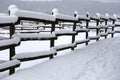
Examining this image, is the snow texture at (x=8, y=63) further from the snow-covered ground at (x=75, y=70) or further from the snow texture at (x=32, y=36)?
the snow texture at (x=32, y=36)

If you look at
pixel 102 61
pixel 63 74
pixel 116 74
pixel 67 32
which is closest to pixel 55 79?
pixel 63 74

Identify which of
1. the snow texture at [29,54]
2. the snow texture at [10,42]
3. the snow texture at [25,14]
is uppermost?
the snow texture at [25,14]

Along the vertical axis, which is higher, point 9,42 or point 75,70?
point 9,42

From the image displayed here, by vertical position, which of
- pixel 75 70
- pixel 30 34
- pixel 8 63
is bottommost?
pixel 75 70

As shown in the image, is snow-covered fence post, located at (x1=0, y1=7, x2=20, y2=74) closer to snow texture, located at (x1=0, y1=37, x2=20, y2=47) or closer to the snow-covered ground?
snow texture, located at (x1=0, y1=37, x2=20, y2=47)

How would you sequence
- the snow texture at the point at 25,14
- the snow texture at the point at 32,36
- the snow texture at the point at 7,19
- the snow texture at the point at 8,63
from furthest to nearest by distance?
the snow texture at the point at 32,36
the snow texture at the point at 25,14
the snow texture at the point at 8,63
the snow texture at the point at 7,19

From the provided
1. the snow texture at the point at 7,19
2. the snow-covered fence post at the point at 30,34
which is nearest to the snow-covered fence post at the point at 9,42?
the snow texture at the point at 7,19

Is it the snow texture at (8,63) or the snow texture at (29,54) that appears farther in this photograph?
the snow texture at (29,54)

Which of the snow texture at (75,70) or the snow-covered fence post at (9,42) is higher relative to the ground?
the snow-covered fence post at (9,42)

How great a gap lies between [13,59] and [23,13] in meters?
1.17

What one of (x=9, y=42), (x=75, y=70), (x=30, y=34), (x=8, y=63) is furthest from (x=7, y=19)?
(x=75, y=70)

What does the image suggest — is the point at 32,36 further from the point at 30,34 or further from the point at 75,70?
the point at 75,70

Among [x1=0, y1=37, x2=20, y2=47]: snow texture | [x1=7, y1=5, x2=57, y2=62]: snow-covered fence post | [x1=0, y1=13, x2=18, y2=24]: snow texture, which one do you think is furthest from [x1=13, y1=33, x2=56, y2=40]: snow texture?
[x1=0, y1=13, x2=18, y2=24]: snow texture

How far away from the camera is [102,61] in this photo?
25.6 feet
